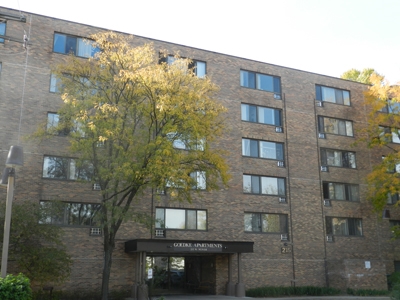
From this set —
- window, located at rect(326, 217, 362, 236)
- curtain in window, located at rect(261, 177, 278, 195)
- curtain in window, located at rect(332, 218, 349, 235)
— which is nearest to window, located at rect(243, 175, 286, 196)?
curtain in window, located at rect(261, 177, 278, 195)

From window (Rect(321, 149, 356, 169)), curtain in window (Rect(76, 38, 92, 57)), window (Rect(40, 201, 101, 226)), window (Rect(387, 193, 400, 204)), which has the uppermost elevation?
curtain in window (Rect(76, 38, 92, 57))

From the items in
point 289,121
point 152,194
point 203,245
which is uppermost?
point 289,121

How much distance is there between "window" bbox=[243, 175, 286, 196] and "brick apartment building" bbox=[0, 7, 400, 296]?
0.07m

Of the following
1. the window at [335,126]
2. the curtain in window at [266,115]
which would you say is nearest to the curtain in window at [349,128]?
the window at [335,126]

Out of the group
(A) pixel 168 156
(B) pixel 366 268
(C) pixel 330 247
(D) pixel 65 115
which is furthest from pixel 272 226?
(D) pixel 65 115

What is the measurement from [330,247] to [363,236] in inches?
123

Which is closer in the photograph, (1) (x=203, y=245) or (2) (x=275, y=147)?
(1) (x=203, y=245)

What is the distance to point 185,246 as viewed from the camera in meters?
25.2

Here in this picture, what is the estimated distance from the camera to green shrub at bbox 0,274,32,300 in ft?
36.0

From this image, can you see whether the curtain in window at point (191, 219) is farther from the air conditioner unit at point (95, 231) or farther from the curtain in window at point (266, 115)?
the curtain in window at point (266, 115)

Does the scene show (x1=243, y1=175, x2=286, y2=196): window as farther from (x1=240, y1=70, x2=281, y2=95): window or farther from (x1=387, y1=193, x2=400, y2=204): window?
(x1=387, y1=193, x2=400, y2=204): window

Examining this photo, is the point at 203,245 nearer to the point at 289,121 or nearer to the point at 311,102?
the point at 289,121

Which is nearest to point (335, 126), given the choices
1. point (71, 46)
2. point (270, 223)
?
point (270, 223)

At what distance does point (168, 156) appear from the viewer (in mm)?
19891
